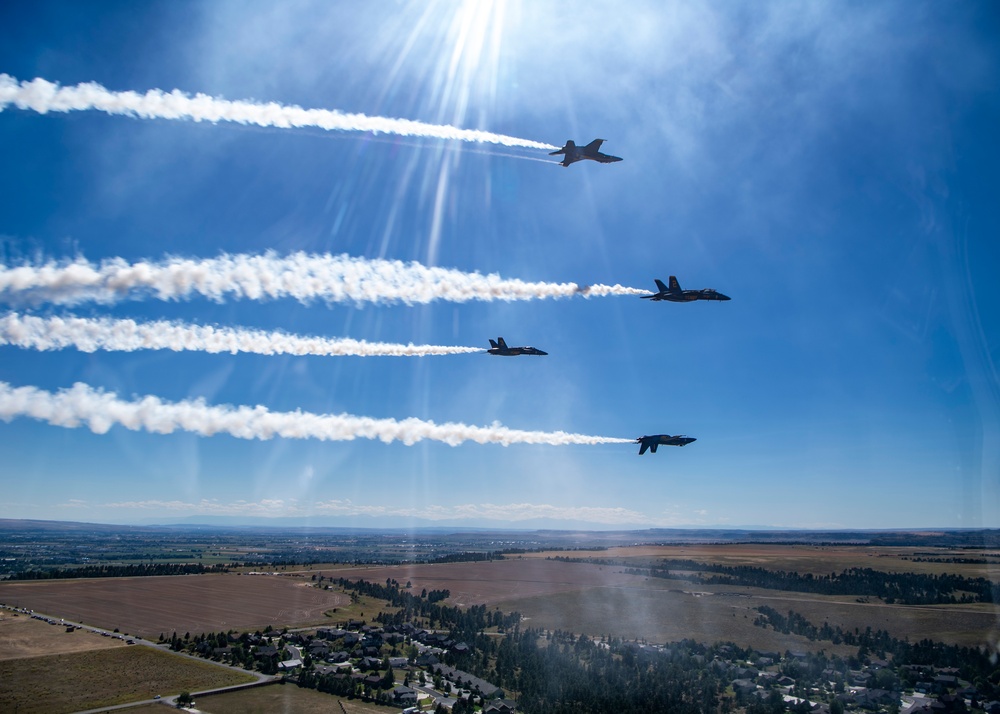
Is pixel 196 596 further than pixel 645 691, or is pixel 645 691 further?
pixel 196 596

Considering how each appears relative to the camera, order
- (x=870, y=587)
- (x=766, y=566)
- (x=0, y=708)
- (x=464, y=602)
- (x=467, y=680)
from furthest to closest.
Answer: (x=766, y=566) < (x=870, y=587) < (x=464, y=602) < (x=467, y=680) < (x=0, y=708)

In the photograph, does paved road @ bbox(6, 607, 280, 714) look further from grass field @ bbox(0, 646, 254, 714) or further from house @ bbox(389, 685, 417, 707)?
house @ bbox(389, 685, 417, 707)

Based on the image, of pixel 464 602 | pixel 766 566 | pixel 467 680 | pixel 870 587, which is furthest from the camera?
pixel 766 566

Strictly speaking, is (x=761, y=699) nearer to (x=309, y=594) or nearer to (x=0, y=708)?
(x=0, y=708)

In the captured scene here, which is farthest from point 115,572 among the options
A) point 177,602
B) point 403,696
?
point 403,696

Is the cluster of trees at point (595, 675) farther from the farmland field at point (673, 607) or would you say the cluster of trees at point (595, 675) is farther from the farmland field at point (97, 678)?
the farmland field at point (97, 678)

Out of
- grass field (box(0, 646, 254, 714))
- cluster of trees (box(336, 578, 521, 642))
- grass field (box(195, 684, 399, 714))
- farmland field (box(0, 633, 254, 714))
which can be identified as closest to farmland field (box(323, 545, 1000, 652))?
cluster of trees (box(336, 578, 521, 642))

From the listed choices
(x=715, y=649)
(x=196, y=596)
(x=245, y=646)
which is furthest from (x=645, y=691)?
(x=196, y=596)
